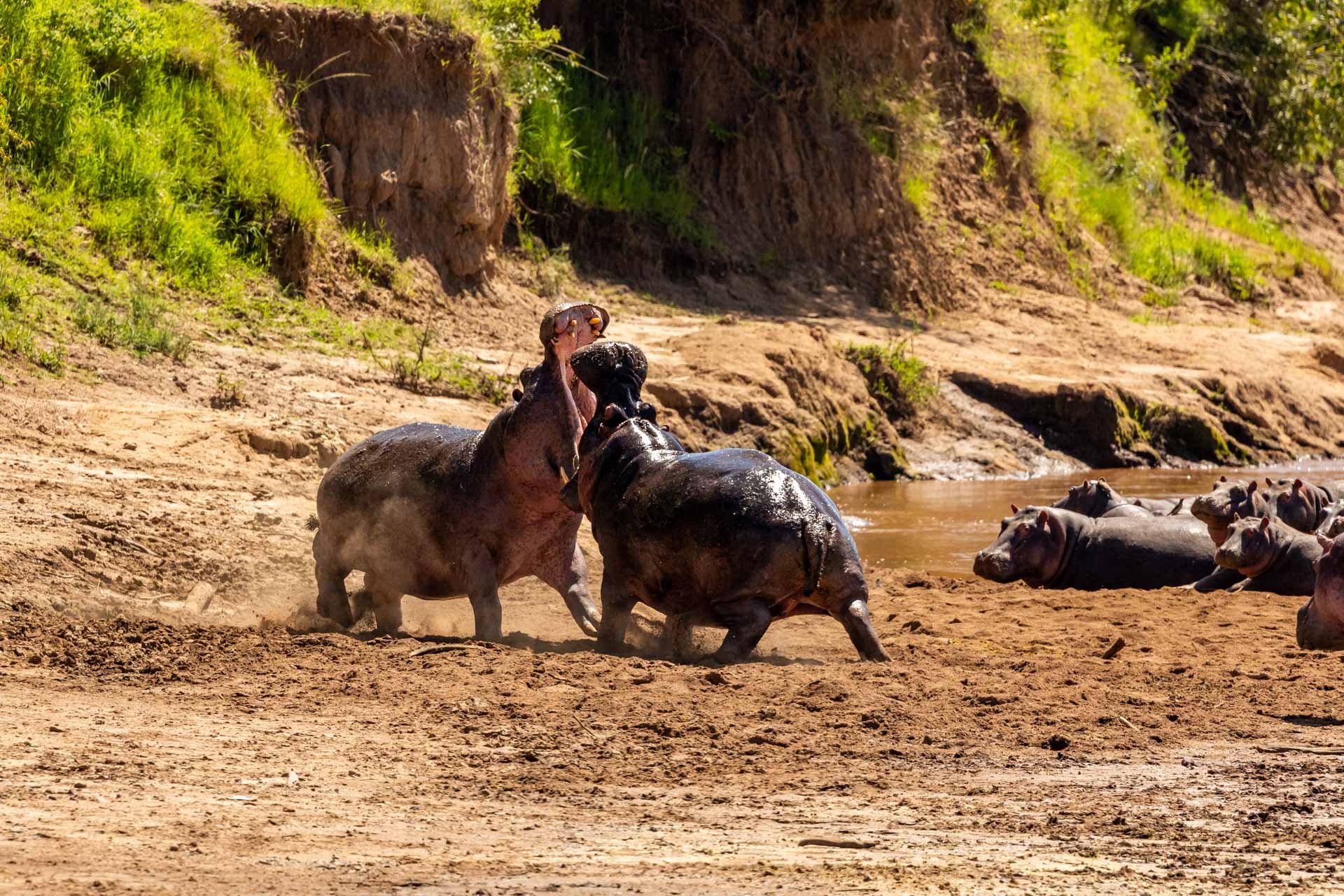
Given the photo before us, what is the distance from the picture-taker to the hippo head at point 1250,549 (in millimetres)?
9414

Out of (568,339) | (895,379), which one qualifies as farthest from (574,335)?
(895,379)

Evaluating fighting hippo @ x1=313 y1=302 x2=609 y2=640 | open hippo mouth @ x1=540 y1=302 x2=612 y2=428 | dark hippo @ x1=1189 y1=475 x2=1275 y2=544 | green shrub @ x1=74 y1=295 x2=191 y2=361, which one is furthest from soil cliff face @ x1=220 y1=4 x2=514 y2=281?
open hippo mouth @ x1=540 y1=302 x2=612 y2=428

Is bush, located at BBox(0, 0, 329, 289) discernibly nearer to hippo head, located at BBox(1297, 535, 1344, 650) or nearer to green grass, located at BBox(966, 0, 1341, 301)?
hippo head, located at BBox(1297, 535, 1344, 650)

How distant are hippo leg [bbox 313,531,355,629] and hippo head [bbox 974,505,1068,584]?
4369 millimetres

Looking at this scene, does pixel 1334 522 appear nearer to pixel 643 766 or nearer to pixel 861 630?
pixel 861 630

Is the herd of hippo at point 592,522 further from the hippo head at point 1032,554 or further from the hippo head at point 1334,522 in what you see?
the hippo head at point 1032,554

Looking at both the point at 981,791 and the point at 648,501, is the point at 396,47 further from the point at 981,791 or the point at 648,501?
the point at 981,791

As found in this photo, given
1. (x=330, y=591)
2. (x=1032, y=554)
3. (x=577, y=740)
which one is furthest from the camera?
(x=1032, y=554)

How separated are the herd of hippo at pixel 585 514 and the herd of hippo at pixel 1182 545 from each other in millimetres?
3380

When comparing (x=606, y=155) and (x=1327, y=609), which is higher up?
(x=606, y=155)

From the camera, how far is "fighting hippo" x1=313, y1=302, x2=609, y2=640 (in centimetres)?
716

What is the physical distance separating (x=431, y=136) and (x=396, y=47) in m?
0.84

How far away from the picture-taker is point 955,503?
1405cm

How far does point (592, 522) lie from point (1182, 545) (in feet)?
15.8
